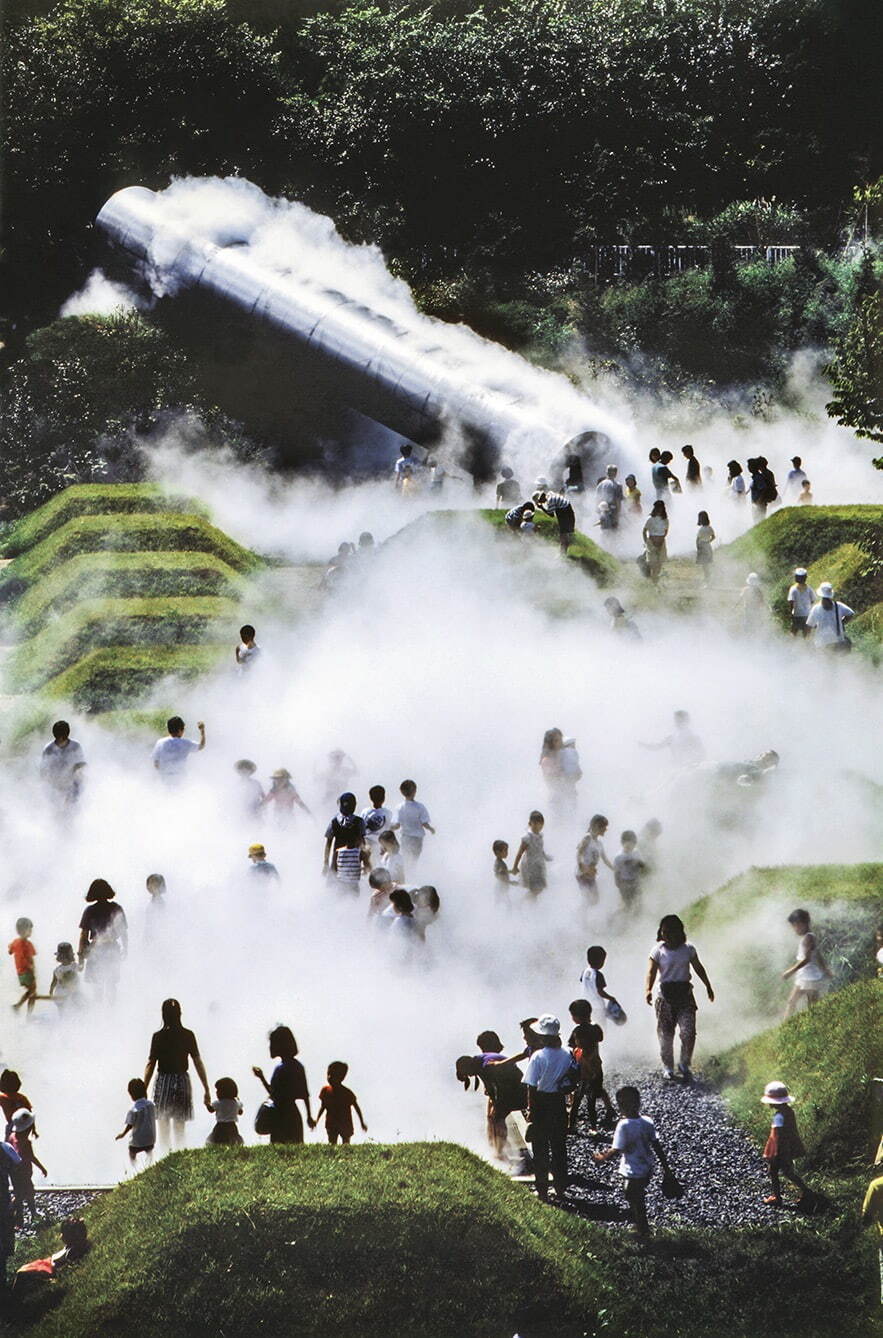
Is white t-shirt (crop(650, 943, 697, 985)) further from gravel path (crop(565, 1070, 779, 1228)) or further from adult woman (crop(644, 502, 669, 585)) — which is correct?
adult woman (crop(644, 502, 669, 585))

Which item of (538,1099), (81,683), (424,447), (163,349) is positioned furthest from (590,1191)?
(163,349)

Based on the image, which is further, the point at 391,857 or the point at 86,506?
the point at 86,506

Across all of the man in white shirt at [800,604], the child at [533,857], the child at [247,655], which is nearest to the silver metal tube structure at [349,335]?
the man in white shirt at [800,604]

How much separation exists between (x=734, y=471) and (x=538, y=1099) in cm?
1575

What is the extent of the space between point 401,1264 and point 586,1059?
2.37m

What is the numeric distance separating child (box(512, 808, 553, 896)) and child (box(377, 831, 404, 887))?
114cm

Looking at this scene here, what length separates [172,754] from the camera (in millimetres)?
20125

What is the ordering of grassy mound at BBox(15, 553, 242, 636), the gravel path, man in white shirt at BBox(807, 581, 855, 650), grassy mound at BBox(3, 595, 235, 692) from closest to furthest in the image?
the gravel path → man in white shirt at BBox(807, 581, 855, 650) → grassy mound at BBox(3, 595, 235, 692) → grassy mound at BBox(15, 553, 242, 636)

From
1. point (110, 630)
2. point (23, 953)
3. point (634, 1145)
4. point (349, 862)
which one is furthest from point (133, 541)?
point (634, 1145)

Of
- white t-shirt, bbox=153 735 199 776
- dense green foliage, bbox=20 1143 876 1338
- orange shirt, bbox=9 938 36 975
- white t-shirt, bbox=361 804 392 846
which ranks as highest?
white t-shirt, bbox=153 735 199 776

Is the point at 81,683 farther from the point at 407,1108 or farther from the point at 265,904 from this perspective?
the point at 407,1108

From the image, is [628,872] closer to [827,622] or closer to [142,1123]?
[827,622]

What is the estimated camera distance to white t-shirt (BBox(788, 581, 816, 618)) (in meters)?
23.9

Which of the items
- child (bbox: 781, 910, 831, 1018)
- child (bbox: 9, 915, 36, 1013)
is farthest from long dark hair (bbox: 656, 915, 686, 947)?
child (bbox: 9, 915, 36, 1013)
